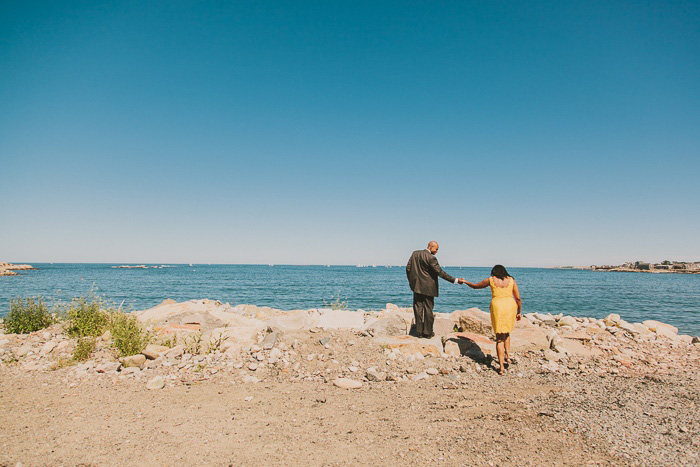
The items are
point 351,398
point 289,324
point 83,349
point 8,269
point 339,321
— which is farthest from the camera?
point 8,269

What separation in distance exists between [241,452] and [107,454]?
150 cm

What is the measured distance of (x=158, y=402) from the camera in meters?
5.51

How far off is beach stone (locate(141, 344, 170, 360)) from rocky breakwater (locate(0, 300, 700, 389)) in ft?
0.09

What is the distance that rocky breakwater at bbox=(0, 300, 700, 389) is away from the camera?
266 inches

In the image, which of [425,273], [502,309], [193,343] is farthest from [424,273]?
[193,343]

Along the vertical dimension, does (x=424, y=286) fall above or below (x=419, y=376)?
above

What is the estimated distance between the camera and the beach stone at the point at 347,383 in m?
6.14

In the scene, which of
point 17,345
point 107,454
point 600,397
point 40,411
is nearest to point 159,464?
point 107,454

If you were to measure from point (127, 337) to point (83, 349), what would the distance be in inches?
32.9

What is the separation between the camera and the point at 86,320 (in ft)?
29.9

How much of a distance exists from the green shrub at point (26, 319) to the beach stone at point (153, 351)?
16.7 ft

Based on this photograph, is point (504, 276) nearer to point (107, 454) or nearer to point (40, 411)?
point (107, 454)

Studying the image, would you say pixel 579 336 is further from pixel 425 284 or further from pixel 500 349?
pixel 425 284

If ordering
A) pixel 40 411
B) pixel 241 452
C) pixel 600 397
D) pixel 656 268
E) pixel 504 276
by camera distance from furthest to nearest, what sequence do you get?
pixel 656 268 < pixel 504 276 < pixel 600 397 < pixel 40 411 < pixel 241 452
